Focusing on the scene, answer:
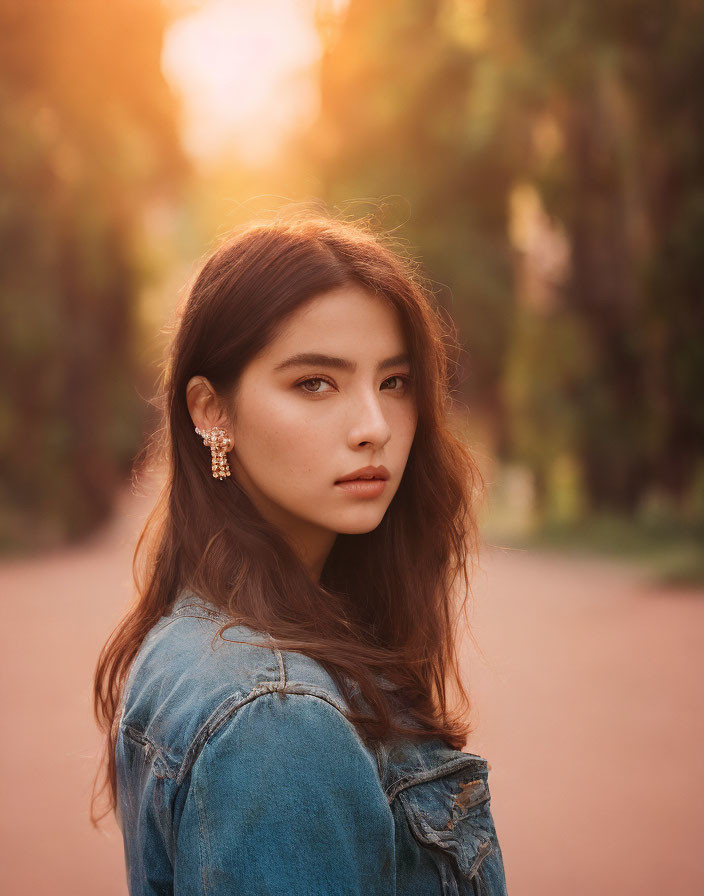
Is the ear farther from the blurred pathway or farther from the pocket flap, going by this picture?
the blurred pathway

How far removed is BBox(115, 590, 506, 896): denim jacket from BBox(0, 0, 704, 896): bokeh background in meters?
4.64

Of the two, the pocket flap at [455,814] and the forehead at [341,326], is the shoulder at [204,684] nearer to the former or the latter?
the pocket flap at [455,814]

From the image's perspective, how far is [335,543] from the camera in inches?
73.2

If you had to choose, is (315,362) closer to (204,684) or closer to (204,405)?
(204,405)

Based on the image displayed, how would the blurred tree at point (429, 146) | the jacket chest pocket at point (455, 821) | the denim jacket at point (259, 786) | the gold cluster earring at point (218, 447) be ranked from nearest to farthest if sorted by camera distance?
the denim jacket at point (259, 786) → the jacket chest pocket at point (455, 821) → the gold cluster earring at point (218, 447) → the blurred tree at point (429, 146)

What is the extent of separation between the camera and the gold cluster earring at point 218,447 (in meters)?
1.60

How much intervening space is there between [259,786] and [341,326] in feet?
2.40

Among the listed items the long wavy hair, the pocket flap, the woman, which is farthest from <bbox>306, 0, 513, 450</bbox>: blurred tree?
the pocket flap

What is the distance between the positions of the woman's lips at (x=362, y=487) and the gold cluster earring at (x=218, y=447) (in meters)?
0.21

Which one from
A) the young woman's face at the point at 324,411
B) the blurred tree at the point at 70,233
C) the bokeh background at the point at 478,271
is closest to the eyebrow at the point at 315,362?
the young woman's face at the point at 324,411

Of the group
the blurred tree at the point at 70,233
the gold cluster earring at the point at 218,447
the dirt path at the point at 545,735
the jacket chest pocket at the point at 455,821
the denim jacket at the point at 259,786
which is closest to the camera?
the denim jacket at the point at 259,786

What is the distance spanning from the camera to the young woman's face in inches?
58.8

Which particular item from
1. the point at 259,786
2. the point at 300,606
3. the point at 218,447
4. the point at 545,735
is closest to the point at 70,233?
the point at 545,735

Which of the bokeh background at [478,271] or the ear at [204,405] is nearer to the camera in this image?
the ear at [204,405]
